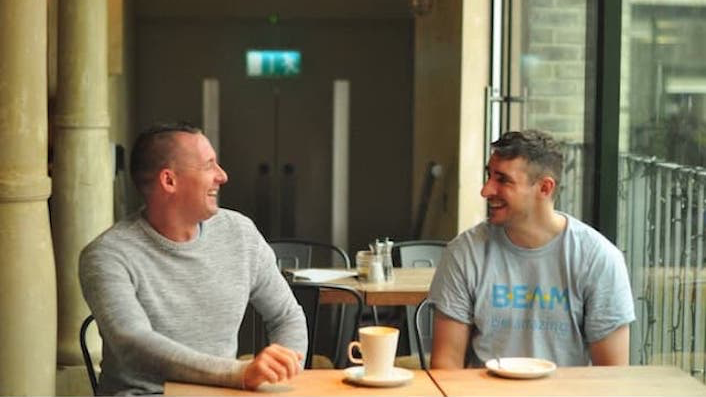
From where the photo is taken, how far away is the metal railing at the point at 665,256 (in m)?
4.54

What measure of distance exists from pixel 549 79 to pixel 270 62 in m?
4.45

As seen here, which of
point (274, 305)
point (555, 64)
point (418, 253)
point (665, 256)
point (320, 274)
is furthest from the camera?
point (555, 64)

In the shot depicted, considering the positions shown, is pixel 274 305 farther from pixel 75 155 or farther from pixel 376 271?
pixel 75 155

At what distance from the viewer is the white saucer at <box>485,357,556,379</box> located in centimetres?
317

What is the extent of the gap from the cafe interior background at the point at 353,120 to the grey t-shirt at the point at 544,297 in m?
0.96

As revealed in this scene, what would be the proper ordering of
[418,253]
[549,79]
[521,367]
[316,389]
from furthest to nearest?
[549,79] < [418,253] < [521,367] < [316,389]

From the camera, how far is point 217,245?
3.49 metres

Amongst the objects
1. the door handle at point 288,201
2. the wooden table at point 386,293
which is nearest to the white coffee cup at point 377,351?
the wooden table at point 386,293

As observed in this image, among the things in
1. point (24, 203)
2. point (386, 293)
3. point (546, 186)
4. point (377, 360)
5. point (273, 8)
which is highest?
point (273, 8)

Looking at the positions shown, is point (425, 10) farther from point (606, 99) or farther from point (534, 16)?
point (606, 99)

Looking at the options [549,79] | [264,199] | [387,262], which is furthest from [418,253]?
[264,199]

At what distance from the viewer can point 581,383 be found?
3158 millimetres

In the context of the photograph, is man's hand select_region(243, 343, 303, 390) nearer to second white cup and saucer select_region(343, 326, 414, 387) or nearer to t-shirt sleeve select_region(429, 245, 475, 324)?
second white cup and saucer select_region(343, 326, 414, 387)

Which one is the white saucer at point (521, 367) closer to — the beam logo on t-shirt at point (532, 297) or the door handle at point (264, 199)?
the beam logo on t-shirt at point (532, 297)
